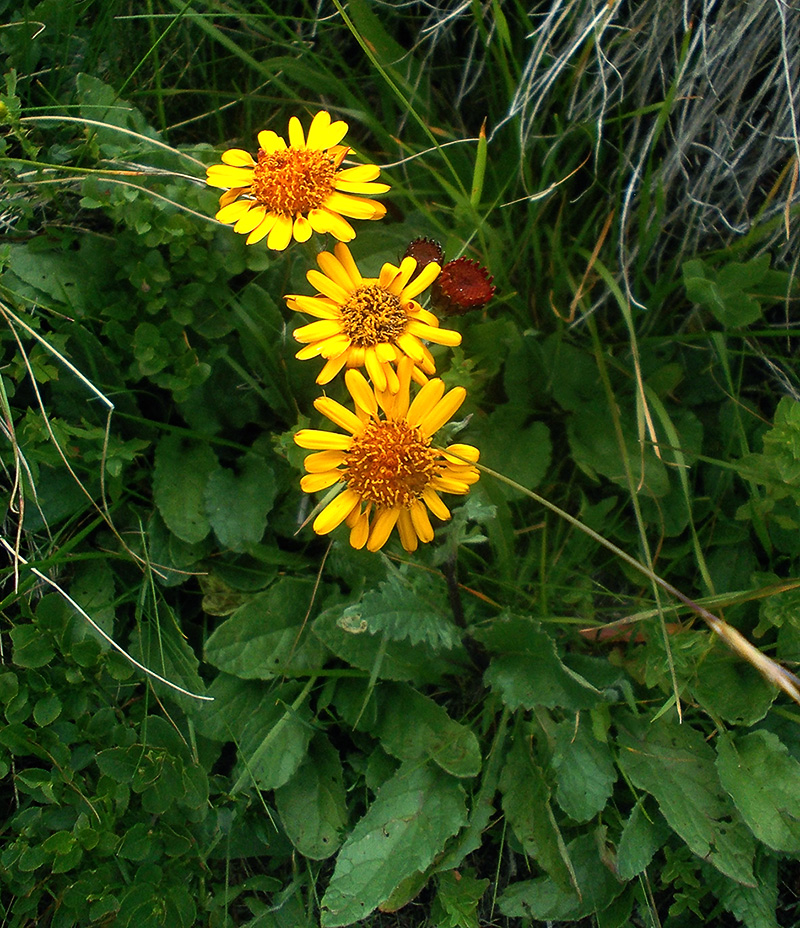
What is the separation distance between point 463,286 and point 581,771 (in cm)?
127

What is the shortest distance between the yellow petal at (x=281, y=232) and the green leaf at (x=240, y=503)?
665 millimetres

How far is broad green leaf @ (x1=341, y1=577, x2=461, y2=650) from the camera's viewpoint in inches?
71.5

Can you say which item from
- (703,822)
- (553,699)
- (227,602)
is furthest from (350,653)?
(703,822)

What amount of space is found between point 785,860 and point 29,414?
2298 millimetres

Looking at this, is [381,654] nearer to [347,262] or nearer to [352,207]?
[347,262]

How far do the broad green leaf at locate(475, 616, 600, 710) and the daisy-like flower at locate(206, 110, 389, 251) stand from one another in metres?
1.06

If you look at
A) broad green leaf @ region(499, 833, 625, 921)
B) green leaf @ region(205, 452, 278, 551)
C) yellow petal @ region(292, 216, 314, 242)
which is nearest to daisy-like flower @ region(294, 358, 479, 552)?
yellow petal @ region(292, 216, 314, 242)

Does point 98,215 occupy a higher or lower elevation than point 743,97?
lower

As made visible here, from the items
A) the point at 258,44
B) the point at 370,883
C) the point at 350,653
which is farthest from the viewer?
the point at 258,44

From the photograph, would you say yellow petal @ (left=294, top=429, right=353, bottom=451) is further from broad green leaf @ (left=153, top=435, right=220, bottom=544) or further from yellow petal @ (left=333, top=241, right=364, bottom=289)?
broad green leaf @ (left=153, top=435, right=220, bottom=544)

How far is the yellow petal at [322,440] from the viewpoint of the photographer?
174cm

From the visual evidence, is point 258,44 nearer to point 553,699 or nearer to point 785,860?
point 553,699

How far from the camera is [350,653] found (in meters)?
2.11

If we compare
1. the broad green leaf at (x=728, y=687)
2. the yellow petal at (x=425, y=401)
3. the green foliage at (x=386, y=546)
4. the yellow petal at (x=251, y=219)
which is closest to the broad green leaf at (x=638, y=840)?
the green foliage at (x=386, y=546)
